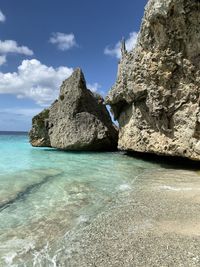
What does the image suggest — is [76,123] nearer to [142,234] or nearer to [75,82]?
[75,82]

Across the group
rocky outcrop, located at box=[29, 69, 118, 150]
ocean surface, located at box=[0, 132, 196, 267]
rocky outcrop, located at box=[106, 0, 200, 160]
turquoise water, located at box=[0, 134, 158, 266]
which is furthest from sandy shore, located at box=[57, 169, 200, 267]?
rocky outcrop, located at box=[29, 69, 118, 150]

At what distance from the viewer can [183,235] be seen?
6.14 m

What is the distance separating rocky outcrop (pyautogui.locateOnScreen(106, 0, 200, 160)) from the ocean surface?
8.01 feet

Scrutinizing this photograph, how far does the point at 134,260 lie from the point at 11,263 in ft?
7.34

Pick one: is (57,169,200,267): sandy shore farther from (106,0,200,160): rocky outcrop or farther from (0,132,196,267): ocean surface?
(106,0,200,160): rocky outcrop

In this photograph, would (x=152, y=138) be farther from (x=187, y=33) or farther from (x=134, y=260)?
(x=134, y=260)

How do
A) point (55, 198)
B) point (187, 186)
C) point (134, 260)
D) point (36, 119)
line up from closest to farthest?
point (134, 260), point (55, 198), point (187, 186), point (36, 119)

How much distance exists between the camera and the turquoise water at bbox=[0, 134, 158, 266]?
6.12 metres

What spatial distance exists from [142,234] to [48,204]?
12.2ft

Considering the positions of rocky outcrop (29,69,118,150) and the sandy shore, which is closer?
the sandy shore

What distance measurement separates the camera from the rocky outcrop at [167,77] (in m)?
13.6

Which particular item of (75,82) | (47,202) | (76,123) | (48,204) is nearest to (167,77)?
(47,202)

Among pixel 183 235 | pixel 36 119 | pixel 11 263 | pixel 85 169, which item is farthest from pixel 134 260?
pixel 36 119

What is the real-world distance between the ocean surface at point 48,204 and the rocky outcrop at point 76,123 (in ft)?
30.7
